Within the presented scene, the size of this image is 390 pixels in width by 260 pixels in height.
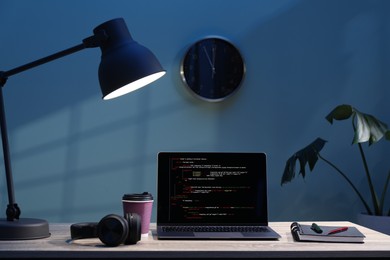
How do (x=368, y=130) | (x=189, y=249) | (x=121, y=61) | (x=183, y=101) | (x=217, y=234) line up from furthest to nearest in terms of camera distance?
1. (x=183, y=101)
2. (x=368, y=130)
3. (x=217, y=234)
4. (x=121, y=61)
5. (x=189, y=249)

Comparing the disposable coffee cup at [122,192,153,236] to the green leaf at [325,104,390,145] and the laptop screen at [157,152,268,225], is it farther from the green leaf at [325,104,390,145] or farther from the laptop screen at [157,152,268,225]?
the green leaf at [325,104,390,145]

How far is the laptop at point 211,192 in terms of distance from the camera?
175 cm

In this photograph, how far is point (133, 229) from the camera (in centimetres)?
146

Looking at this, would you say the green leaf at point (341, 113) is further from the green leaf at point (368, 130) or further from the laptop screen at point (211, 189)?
the laptop screen at point (211, 189)

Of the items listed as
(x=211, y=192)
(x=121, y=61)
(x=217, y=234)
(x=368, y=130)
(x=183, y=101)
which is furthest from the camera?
(x=183, y=101)

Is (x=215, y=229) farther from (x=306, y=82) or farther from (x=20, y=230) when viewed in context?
(x=306, y=82)

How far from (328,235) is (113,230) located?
662 millimetres

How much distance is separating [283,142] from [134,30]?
1.24 meters

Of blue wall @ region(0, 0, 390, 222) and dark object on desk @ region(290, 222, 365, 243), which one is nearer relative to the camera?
dark object on desk @ region(290, 222, 365, 243)

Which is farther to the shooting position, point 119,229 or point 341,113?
point 341,113

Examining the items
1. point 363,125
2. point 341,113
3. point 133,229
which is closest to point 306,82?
point 341,113

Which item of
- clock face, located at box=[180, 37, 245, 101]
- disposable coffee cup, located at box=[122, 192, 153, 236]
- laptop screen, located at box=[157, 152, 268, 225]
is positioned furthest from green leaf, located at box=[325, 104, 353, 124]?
disposable coffee cup, located at box=[122, 192, 153, 236]

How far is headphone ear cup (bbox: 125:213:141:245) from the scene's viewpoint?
1461mm

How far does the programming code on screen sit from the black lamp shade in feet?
1.28
